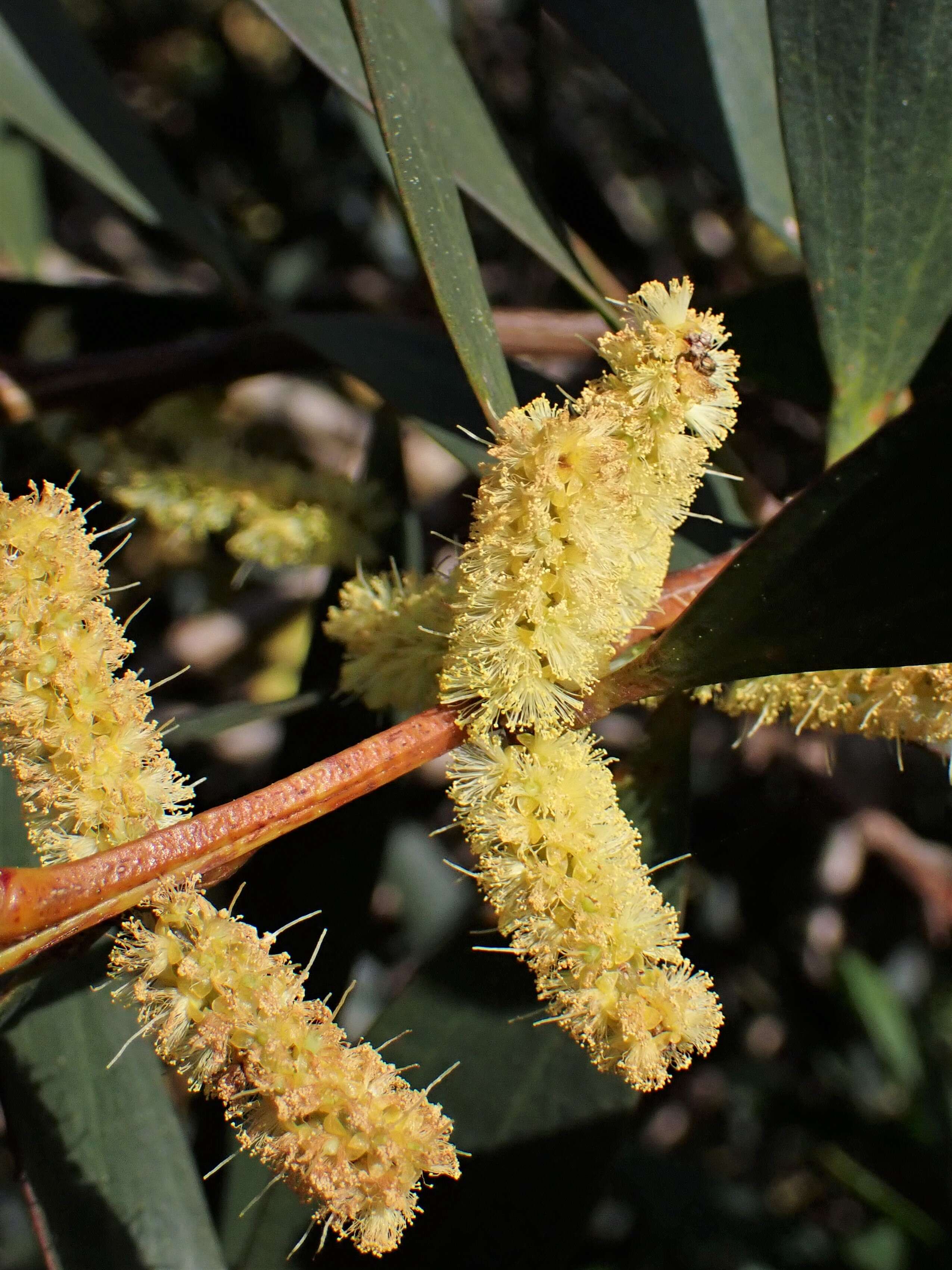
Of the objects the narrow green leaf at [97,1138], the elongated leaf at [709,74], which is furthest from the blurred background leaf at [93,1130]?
the elongated leaf at [709,74]

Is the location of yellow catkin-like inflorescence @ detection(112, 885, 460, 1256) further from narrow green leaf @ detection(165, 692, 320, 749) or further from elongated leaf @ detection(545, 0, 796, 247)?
elongated leaf @ detection(545, 0, 796, 247)

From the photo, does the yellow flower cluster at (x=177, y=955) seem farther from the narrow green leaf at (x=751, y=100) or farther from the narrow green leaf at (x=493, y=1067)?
the narrow green leaf at (x=751, y=100)

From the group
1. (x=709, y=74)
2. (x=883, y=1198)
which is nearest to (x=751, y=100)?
(x=709, y=74)

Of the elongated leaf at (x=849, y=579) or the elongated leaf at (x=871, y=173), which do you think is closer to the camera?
the elongated leaf at (x=849, y=579)

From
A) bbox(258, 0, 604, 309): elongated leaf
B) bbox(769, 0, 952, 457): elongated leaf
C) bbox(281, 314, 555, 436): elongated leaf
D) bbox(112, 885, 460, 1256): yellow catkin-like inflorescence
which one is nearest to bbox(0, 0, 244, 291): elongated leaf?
bbox(281, 314, 555, 436): elongated leaf

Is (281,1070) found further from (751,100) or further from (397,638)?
(751,100)

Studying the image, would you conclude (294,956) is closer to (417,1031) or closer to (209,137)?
(417,1031)

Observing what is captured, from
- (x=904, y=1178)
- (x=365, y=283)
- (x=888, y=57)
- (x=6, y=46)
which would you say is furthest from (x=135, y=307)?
(x=904, y=1178)
